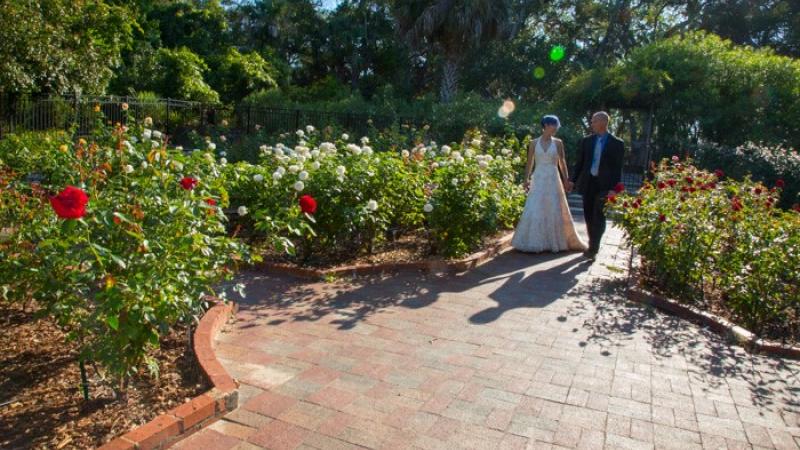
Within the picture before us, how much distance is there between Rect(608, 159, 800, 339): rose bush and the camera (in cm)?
454

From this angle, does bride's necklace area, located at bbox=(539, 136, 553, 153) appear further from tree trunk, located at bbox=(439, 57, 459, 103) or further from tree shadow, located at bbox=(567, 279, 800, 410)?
tree trunk, located at bbox=(439, 57, 459, 103)

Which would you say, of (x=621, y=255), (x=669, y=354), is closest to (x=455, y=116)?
(x=621, y=255)

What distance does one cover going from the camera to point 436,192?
618 cm

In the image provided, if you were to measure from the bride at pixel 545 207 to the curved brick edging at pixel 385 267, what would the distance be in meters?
0.58

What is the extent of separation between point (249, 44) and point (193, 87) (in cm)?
760

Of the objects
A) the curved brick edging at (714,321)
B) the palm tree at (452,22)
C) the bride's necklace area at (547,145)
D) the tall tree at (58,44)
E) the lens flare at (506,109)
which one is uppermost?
the palm tree at (452,22)

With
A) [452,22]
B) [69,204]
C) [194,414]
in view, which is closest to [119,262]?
[69,204]

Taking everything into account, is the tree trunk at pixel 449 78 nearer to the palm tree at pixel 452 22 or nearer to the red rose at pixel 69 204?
the palm tree at pixel 452 22

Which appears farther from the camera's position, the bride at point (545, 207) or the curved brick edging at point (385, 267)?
the bride at point (545, 207)

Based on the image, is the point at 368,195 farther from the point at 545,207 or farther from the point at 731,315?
the point at 731,315

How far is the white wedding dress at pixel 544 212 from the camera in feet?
23.2

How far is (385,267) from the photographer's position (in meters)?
5.98

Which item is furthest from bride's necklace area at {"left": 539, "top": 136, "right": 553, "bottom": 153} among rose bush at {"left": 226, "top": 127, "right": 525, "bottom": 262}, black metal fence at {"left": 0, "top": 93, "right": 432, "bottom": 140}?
black metal fence at {"left": 0, "top": 93, "right": 432, "bottom": 140}

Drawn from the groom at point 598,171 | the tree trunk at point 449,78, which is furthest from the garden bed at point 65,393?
the tree trunk at point 449,78
